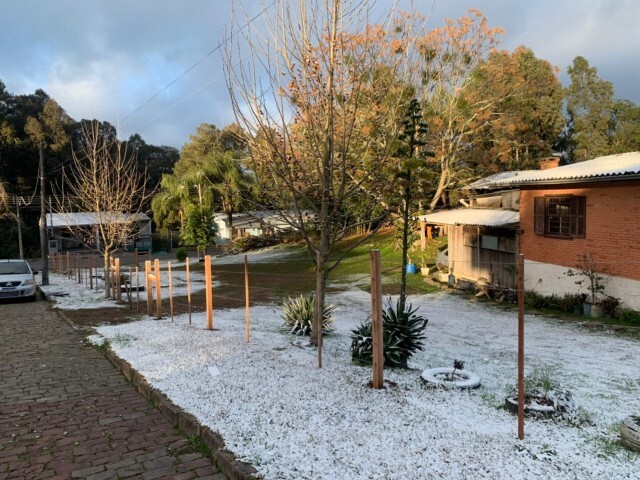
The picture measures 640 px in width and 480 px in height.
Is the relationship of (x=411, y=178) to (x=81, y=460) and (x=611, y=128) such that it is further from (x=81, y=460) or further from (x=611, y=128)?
(x=611, y=128)

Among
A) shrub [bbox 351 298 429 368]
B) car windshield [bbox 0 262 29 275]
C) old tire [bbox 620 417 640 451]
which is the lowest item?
old tire [bbox 620 417 640 451]

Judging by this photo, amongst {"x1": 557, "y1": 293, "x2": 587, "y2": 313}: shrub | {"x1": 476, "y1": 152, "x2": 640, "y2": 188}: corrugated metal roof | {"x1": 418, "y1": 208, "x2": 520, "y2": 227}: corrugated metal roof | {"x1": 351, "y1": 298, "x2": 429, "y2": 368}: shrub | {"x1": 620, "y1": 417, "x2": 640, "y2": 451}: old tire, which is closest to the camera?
{"x1": 620, "y1": 417, "x2": 640, "y2": 451}: old tire

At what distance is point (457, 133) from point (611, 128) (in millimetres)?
22109

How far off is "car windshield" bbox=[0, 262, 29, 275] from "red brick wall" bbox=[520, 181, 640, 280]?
1725cm

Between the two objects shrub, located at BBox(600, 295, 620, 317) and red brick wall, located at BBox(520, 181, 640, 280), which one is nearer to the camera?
red brick wall, located at BBox(520, 181, 640, 280)

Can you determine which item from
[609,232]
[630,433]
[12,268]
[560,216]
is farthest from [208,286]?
[12,268]

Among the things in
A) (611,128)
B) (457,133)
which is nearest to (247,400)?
(457,133)

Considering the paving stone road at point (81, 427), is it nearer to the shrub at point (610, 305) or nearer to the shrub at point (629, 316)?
the shrub at point (629, 316)

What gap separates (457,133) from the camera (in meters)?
22.8

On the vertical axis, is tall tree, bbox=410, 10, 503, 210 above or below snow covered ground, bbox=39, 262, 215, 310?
above

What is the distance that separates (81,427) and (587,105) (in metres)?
39.7

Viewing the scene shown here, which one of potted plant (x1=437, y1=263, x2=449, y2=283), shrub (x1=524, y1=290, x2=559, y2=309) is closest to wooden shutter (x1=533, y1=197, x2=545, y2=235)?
shrub (x1=524, y1=290, x2=559, y2=309)

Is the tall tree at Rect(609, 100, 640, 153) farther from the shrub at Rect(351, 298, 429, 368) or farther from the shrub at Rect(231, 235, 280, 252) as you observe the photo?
the shrub at Rect(351, 298, 429, 368)

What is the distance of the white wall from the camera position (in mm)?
11094
